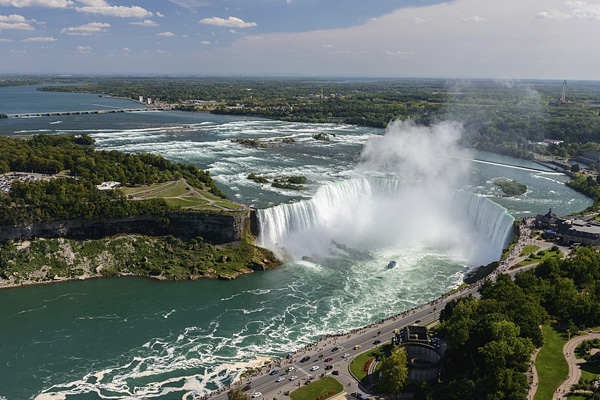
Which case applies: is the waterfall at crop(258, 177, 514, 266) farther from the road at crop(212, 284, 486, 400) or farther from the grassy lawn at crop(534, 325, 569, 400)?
the grassy lawn at crop(534, 325, 569, 400)

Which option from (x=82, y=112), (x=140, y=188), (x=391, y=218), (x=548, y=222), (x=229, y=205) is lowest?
(x=391, y=218)

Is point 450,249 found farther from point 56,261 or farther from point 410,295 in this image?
point 56,261

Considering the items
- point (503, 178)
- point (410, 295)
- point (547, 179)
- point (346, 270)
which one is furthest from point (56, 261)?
point (547, 179)

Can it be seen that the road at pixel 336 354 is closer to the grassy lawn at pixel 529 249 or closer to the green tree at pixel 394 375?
the green tree at pixel 394 375

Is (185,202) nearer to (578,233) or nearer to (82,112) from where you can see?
(578,233)

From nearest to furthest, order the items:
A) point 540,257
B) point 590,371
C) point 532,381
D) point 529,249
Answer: point 532,381
point 590,371
point 540,257
point 529,249

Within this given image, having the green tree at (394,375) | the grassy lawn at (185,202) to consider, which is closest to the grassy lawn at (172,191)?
the grassy lawn at (185,202)

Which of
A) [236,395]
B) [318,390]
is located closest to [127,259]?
[236,395]
